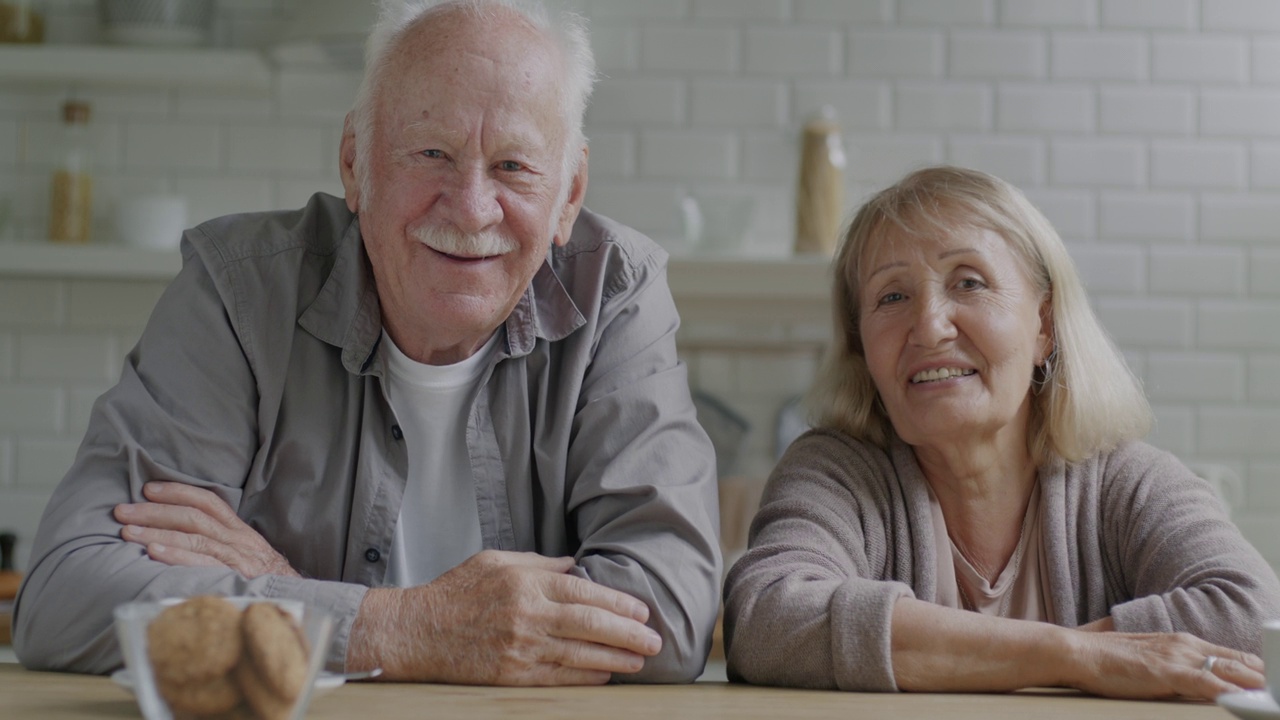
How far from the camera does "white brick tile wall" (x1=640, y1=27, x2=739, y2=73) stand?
3504 mm

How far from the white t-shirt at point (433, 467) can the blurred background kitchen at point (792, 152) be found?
164 centimetres

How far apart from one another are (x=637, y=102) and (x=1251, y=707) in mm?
2591

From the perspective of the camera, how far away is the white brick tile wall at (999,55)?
3496 mm

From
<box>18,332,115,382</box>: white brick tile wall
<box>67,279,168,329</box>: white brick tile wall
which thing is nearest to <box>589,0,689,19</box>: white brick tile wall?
<box>67,279,168,329</box>: white brick tile wall

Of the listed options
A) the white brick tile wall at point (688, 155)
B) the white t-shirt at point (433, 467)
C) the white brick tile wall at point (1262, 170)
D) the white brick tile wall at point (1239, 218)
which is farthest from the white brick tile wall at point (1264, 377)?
the white t-shirt at point (433, 467)

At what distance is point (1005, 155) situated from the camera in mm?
3479

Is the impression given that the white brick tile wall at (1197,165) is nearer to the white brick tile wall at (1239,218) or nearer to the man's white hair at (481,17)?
the white brick tile wall at (1239,218)

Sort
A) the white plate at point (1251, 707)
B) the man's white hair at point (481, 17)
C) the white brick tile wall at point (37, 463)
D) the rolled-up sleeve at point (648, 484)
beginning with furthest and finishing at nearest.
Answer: the white brick tile wall at point (37, 463) < the man's white hair at point (481, 17) < the rolled-up sleeve at point (648, 484) < the white plate at point (1251, 707)

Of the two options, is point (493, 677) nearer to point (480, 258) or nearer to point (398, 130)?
point (480, 258)

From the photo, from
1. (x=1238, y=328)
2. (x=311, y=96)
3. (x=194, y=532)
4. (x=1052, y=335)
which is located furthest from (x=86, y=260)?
(x=1238, y=328)

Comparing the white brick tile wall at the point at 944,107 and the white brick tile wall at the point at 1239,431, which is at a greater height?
the white brick tile wall at the point at 944,107

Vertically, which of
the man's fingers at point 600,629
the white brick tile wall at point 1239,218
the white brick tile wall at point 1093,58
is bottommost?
Result: the man's fingers at point 600,629

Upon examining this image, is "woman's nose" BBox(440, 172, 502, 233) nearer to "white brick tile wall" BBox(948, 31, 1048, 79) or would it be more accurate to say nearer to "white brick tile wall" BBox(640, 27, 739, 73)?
"white brick tile wall" BBox(640, 27, 739, 73)

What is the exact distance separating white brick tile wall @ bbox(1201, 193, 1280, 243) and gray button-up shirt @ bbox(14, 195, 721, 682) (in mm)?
2136
